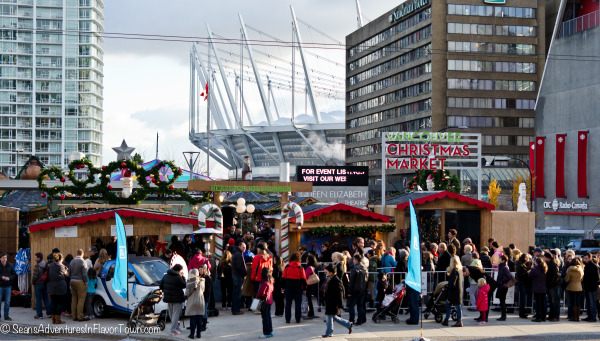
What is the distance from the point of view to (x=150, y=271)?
58.9 ft

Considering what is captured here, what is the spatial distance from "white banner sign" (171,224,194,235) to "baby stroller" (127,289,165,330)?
17.6ft

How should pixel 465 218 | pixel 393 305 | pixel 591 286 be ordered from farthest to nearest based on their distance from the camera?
pixel 465 218 < pixel 591 286 < pixel 393 305

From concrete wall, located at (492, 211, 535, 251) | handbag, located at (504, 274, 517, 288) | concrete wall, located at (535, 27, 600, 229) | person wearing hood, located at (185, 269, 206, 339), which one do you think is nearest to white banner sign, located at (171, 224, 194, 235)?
person wearing hood, located at (185, 269, 206, 339)

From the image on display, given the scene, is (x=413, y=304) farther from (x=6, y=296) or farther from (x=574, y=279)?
(x=6, y=296)

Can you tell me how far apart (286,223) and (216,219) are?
217cm

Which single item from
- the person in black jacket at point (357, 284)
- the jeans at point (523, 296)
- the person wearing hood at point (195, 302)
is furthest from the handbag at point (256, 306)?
the jeans at point (523, 296)

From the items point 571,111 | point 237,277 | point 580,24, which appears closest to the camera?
point 237,277

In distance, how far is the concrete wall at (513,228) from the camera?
26453mm

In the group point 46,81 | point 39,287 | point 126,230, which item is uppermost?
point 46,81

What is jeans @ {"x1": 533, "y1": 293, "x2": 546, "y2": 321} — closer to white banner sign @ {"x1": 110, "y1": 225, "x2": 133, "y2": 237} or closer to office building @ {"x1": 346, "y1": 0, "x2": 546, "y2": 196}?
white banner sign @ {"x1": 110, "y1": 225, "x2": 133, "y2": 237}

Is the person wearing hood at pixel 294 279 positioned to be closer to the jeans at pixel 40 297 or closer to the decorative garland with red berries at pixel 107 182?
the jeans at pixel 40 297

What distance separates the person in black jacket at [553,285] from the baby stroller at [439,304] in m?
2.37

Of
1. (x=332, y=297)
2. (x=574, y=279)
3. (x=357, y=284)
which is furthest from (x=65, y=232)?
(x=574, y=279)

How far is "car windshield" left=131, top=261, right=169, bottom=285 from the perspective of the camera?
1762 centimetres
